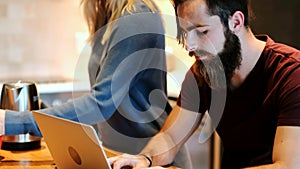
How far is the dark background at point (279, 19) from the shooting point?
112 inches

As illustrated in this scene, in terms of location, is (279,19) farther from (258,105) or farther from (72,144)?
(72,144)

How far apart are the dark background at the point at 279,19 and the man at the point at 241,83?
1.33m

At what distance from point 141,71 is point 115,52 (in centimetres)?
13

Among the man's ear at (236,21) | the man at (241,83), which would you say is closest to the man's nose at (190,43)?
the man at (241,83)

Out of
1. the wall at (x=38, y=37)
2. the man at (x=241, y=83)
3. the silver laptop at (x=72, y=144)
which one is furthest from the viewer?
the wall at (x=38, y=37)

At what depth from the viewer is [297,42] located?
2.85m

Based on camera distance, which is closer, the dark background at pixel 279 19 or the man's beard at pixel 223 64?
the man's beard at pixel 223 64

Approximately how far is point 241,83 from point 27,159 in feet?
2.44

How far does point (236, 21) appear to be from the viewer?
1498 mm

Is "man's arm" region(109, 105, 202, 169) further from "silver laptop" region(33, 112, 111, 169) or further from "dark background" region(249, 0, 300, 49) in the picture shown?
"dark background" region(249, 0, 300, 49)

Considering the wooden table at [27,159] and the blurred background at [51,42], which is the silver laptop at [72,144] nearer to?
the wooden table at [27,159]

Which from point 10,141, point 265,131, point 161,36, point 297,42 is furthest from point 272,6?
point 10,141

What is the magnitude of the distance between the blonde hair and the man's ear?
0.35 metres

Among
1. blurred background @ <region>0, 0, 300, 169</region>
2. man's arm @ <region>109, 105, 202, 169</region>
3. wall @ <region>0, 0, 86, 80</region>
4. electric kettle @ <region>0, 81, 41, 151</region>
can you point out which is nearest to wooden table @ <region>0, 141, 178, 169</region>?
electric kettle @ <region>0, 81, 41, 151</region>
